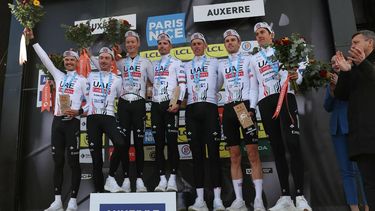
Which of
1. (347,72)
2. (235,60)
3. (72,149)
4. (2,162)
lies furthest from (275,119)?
(2,162)

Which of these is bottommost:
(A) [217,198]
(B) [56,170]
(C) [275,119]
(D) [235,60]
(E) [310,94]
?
(A) [217,198]

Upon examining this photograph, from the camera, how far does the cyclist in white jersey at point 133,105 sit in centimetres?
422

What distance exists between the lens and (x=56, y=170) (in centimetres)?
447

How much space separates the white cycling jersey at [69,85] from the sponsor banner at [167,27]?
1.47 metres

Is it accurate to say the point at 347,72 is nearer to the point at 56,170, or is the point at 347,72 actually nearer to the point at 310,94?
the point at 310,94

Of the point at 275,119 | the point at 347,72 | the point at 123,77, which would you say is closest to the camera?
the point at 347,72

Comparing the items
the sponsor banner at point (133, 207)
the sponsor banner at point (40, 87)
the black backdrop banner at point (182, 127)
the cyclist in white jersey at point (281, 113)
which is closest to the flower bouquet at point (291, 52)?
the cyclist in white jersey at point (281, 113)

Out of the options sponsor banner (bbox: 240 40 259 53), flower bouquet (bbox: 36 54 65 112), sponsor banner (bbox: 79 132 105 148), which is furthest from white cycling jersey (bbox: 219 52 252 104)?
sponsor banner (bbox: 79 132 105 148)

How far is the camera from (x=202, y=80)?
14.1ft

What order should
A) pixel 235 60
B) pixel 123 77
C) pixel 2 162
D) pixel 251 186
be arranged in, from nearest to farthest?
pixel 235 60
pixel 123 77
pixel 251 186
pixel 2 162

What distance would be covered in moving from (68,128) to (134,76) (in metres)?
1.05

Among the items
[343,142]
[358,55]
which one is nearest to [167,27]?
[343,142]

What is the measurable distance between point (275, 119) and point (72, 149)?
8.08ft

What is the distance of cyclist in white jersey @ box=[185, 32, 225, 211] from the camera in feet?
13.3
